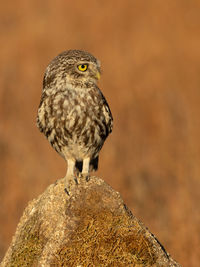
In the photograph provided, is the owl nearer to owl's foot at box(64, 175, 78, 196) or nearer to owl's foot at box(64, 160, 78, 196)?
owl's foot at box(64, 160, 78, 196)

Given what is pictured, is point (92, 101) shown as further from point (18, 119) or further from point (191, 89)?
point (191, 89)

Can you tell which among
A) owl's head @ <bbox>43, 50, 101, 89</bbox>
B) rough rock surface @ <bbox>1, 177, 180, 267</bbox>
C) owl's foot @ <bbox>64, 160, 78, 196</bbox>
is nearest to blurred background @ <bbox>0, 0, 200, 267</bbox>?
owl's foot @ <bbox>64, 160, 78, 196</bbox>

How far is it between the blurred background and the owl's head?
16.5 ft

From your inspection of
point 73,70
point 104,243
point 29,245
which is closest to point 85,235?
point 104,243

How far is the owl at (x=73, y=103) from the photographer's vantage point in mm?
7059

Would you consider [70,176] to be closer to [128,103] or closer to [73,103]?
[73,103]

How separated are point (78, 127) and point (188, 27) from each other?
1688 centimetres

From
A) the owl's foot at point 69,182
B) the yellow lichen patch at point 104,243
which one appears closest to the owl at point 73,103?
the owl's foot at point 69,182

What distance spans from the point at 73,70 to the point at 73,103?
0.32 meters

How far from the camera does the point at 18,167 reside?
15750 mm

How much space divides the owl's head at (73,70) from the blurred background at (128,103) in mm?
5021

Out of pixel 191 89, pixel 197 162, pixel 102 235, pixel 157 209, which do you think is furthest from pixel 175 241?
pixel 191 89

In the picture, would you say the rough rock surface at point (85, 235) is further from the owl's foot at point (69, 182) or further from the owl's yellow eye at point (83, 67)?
the owl's yellow eye at point (83, 67)

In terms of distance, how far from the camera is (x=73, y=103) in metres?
7.12
